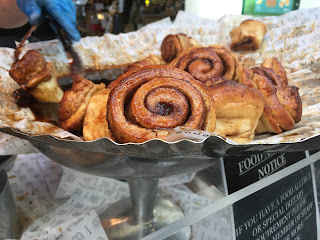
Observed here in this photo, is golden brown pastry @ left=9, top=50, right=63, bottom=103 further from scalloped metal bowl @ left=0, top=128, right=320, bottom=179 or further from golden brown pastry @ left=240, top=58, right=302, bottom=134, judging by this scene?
golden brown pastry @ left=240, top=58, right=302, bottom=134

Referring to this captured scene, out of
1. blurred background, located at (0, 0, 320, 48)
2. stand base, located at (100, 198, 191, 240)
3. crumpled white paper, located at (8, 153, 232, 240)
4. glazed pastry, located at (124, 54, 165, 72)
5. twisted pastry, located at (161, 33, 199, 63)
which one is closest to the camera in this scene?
crumpled white paper, located at (8, 153, 232, 240)

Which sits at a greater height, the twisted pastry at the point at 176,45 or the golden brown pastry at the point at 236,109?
the twisted pastry at the point at 176,45

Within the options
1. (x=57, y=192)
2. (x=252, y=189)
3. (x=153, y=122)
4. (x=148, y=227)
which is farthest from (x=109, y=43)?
(x=252, y=189)

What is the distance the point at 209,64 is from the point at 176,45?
57 centimetres

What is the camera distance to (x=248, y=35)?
1.92 metres

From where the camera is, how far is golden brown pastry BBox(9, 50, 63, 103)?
1270 millimetres

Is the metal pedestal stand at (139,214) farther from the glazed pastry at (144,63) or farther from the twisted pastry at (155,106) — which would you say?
the glazed pastry at (144,63)

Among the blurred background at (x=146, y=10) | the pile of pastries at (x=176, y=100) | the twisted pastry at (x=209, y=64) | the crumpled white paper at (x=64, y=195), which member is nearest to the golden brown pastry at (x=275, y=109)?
the pile of pastries at (x=176, y=100)

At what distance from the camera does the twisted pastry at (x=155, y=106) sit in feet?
2.69

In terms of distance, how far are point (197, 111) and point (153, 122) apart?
0.13 meters

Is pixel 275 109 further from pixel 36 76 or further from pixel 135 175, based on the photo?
pixel 36 76

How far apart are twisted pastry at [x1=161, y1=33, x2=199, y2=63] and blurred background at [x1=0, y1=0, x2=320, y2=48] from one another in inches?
20.7

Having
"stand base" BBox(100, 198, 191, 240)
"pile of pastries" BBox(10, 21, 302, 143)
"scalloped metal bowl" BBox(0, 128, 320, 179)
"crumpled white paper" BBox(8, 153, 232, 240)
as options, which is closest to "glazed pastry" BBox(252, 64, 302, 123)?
"pile of pastries" BBox(10, 21, 302, 143)

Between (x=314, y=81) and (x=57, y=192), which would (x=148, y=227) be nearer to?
(x=57, y=192)
